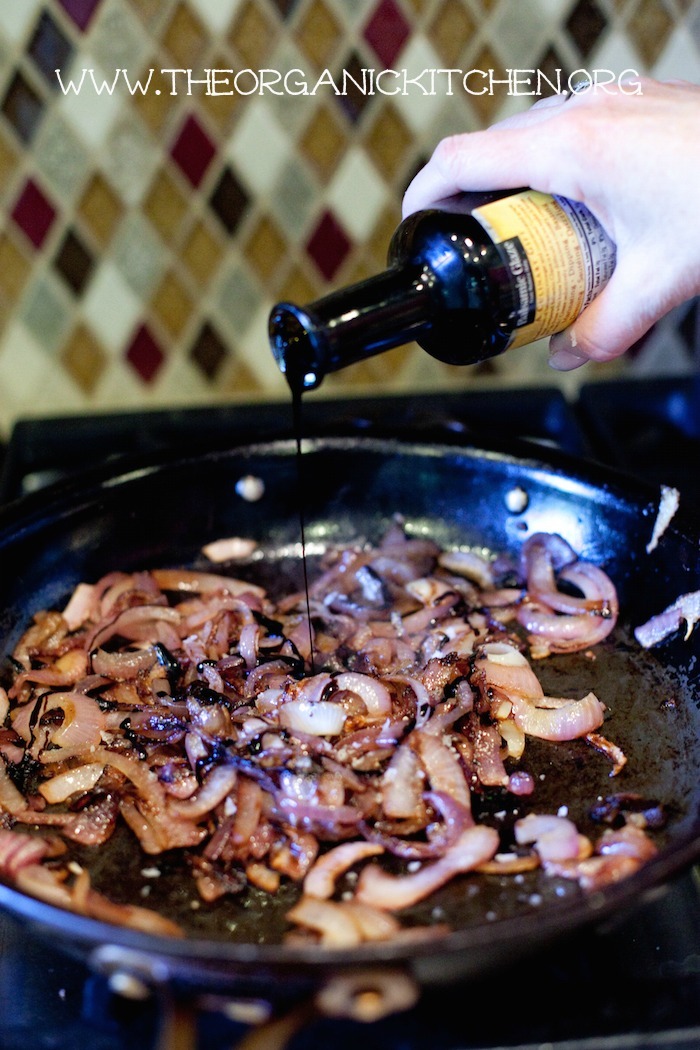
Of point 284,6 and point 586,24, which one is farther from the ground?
point 586,24

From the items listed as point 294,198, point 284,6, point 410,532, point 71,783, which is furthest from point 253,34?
point 71,783

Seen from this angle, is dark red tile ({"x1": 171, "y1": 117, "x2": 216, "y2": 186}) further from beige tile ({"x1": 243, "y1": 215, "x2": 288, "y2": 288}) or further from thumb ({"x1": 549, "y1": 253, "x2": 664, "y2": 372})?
thumb ({"x1": 549, "y1": 253, "x2": 664, "y2": 372})

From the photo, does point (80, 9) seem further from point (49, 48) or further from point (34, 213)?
point (34, 213)

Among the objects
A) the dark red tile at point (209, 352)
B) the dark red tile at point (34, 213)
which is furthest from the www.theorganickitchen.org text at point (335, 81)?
the dark red tile at point (209, 352)

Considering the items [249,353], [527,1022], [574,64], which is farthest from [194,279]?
[527,1022]

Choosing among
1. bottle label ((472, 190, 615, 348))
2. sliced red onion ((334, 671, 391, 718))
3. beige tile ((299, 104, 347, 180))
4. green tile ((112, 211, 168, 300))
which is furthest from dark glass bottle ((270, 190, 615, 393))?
green tile ((112, 211, 168, 300))

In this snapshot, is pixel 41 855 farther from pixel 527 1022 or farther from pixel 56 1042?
pixel 527 1022
